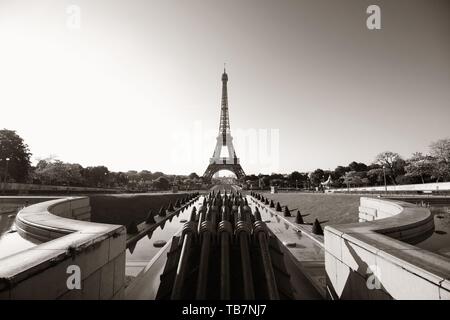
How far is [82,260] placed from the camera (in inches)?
167

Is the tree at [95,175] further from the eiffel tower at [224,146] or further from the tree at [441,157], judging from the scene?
the tree at [441,157]

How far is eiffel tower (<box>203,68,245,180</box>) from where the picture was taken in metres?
74.8

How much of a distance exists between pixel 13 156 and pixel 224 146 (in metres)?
50.3

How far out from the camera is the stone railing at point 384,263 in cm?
327

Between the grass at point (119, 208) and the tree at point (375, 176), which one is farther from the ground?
the tree at point (375, 176)

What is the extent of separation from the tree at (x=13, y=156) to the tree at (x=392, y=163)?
82656 mm

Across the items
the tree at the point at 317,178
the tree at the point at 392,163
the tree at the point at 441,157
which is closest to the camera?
the tree at the point at 441,157

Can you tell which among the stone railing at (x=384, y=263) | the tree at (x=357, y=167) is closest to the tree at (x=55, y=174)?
the stone railing at (x=384, y=263)

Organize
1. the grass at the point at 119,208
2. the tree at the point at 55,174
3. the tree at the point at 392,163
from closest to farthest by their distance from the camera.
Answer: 1. the grass at the point at 119,208
2. the tree at the point at 55,174
3. the tree at the point at 392,163

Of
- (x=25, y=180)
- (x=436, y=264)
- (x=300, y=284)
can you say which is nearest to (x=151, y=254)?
(x=300, y=284)

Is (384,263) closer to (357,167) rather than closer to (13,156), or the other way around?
(13,156)

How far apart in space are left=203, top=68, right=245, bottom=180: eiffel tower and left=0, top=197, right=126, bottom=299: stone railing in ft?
224

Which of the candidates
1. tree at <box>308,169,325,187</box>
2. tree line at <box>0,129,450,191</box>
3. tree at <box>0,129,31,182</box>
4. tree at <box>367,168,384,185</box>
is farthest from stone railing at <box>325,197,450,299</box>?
tree at <box>308,169,325,187</box>

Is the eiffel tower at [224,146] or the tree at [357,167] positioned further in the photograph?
the tree at [357,167]
